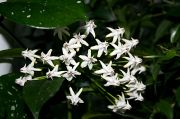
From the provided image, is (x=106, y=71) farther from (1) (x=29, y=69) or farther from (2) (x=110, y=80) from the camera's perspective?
(1) (x=29, y=69)

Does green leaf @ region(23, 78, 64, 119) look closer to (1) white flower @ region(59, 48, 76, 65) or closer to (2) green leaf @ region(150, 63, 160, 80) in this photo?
(1) white flower @ region(59, 48, 76, 65)

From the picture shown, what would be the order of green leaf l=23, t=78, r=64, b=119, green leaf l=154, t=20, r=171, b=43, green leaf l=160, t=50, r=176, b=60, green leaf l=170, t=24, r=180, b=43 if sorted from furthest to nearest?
green leaf l=154, t=20, r=171, b=43, green leaf l=170, t=24, r=180, b=43, green leaf l=160, t=50, r=176, b=60, green leaf l=23, t=78, r=64, b=119

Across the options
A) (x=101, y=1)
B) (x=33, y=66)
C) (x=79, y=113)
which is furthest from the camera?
(x=101, y=1)

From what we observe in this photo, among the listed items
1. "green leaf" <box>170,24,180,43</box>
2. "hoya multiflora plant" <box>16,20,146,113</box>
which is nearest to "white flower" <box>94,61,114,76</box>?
"hoya multiflora plant" <box>16,20,146,113</box>

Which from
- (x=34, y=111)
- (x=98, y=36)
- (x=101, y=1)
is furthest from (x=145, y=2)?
(x=34, y=111)

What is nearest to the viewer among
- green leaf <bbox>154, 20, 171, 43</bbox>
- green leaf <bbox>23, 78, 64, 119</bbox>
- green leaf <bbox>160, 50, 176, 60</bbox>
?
green leaf <bbox>23, 78, 64, 119</bbox>

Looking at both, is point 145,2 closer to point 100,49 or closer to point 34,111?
point 100,49
